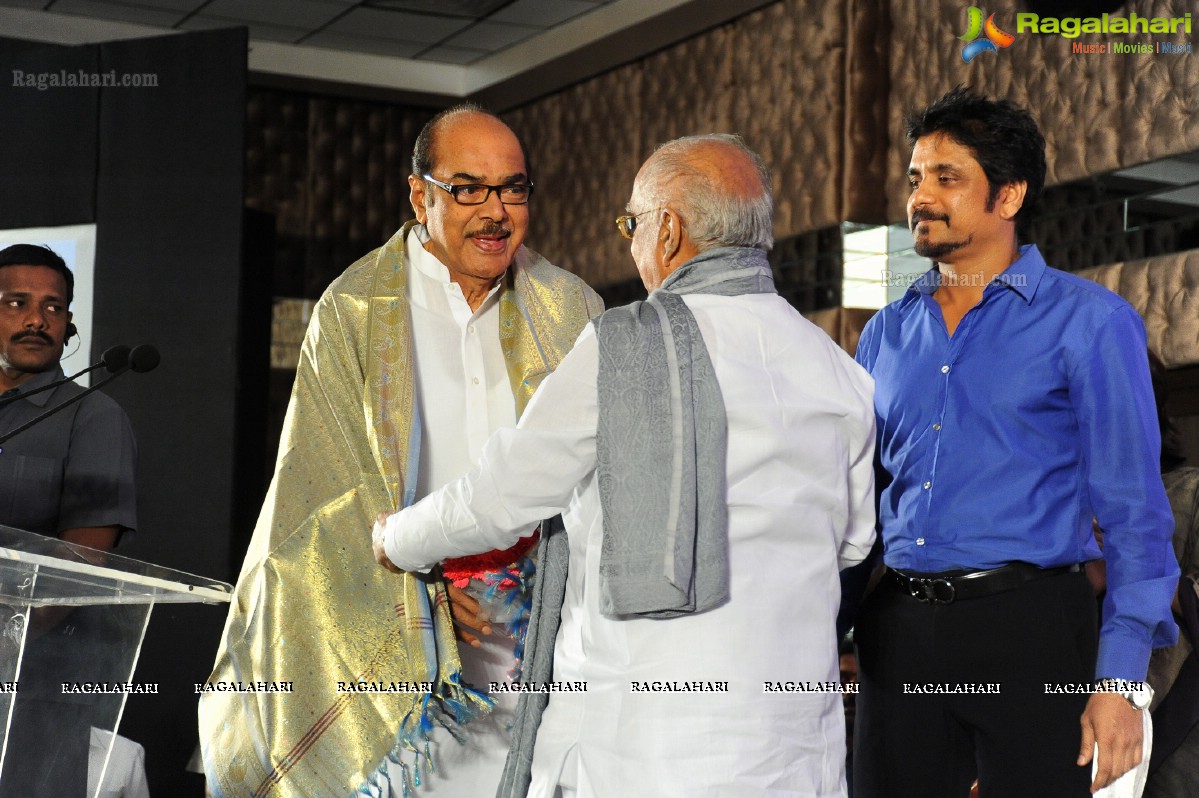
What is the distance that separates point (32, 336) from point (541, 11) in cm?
420

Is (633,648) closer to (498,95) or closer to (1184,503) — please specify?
(1184,503)

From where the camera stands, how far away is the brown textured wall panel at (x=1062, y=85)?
A: 438 centimetres

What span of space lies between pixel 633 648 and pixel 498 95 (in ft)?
21.1

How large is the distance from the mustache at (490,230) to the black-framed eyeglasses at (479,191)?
0.04 meters

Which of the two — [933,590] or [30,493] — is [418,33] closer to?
[30,493]

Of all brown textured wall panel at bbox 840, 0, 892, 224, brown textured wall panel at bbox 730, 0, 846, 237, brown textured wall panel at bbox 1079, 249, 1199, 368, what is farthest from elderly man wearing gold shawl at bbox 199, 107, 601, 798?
brown textured wall panel at bbox 730, 0, 846, 237

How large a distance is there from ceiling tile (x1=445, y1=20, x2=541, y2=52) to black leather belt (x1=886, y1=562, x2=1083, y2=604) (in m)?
5.72

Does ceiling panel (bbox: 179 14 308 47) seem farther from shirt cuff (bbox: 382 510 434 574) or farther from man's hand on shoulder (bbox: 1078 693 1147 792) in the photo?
man's hand on shoulder (bbox: 1078 693 1147 792)

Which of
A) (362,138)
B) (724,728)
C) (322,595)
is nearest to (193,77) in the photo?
(362,138)

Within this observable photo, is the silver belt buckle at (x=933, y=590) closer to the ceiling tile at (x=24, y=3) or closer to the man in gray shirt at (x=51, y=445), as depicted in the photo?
the man in gray shirt at (x=51, y=445)

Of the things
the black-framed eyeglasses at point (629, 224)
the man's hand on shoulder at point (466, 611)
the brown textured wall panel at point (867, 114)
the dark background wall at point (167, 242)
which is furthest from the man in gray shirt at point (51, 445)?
the brown textured wall panel at point (867, 114)

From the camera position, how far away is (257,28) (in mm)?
7484

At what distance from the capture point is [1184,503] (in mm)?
3307

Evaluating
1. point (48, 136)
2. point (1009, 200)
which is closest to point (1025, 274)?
point (1009, 200)
